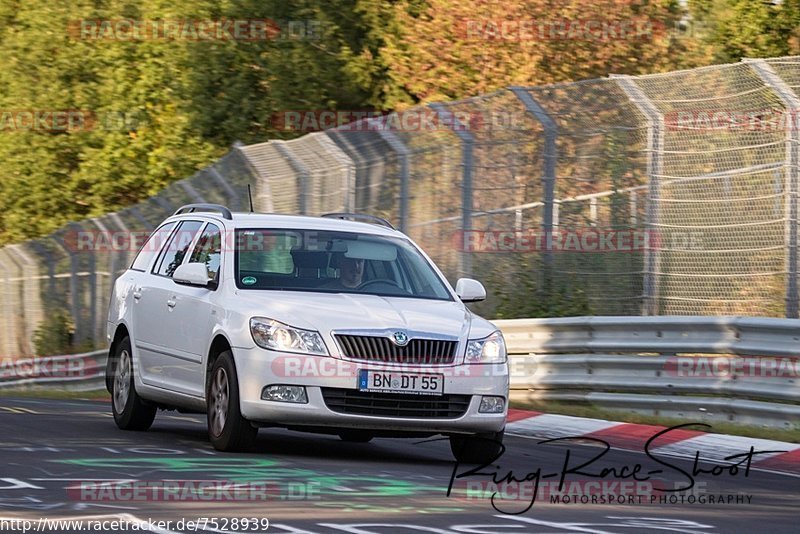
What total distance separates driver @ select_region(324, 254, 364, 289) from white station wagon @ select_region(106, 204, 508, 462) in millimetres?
11

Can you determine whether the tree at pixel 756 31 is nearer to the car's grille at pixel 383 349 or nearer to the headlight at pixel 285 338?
the car's grille at pixel 383 349

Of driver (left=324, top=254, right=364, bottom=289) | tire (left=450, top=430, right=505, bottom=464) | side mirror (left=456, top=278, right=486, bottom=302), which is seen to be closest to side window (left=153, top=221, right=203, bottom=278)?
driver (left=324, top=254, right=364, bottom=289)

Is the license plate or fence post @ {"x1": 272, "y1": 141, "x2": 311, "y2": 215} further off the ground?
the license plate

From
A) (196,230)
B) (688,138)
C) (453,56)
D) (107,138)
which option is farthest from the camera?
(107,138)

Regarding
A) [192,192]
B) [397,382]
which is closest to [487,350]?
[397,382]

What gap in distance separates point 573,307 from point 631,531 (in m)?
9.98

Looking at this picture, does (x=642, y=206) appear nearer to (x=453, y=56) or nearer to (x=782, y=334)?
(x=782, y=334)

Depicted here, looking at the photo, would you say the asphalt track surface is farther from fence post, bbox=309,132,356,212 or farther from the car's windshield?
fence post, bbox=309,132,356,212

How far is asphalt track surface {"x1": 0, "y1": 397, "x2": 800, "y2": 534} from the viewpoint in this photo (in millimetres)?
7625

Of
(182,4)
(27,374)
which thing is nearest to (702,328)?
(27,374)

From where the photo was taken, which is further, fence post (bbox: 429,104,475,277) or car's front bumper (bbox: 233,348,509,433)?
fence post (bbox: 429,104,475,277)

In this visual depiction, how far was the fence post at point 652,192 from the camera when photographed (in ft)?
53.3

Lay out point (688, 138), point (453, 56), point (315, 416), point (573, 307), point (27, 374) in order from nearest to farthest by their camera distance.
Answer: point (315, 416) → point (688, 138) → point (573, 307) → point (453, 56) → point (27, 374)

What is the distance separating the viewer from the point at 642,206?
1641cm
